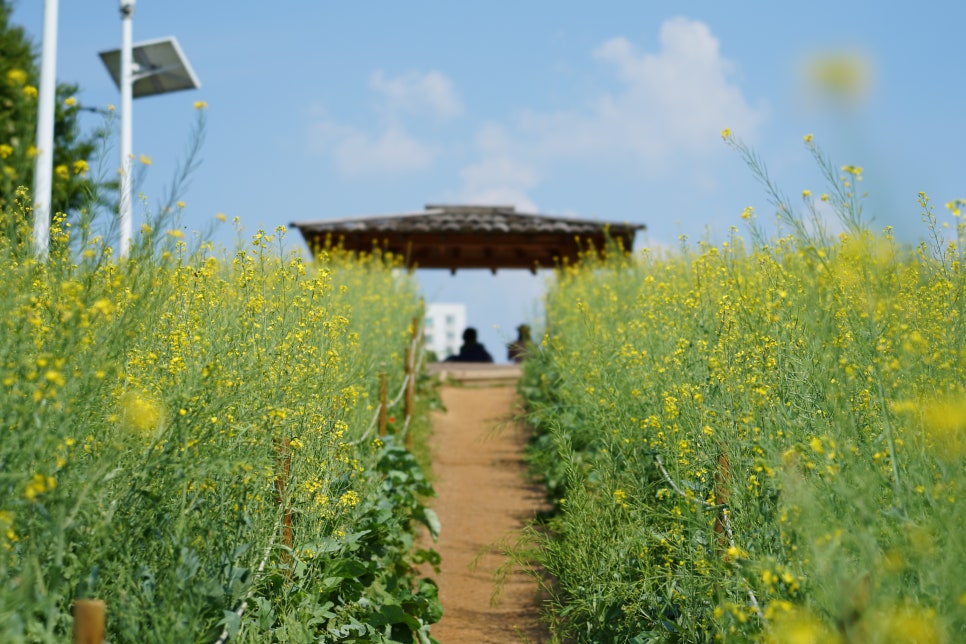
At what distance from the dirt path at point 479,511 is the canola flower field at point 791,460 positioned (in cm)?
73

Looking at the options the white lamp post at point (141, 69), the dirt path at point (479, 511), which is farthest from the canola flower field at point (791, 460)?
the white lamp post at point (141, 69)

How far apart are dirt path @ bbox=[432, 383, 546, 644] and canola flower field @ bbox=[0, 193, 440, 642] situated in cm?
95

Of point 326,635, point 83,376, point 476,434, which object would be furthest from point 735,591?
point 476,434

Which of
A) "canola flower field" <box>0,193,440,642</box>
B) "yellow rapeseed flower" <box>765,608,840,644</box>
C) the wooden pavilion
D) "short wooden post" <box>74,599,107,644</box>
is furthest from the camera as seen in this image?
the wooden pavilion

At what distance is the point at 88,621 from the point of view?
2332mm

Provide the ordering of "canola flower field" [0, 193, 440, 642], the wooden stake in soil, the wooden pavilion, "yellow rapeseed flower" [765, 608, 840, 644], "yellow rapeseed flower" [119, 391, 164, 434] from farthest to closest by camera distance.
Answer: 1. the wooden pavilion
2. the wooden stake in soil
3. "yellow rapeseed flower" [119, 391, 164, 434]
4. "canola flower field" [0, 193, 440, 642]
5. "yellow rapeseed flower" [765, 608, 840, 644]

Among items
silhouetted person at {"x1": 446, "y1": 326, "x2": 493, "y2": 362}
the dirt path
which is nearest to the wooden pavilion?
silhouetted person at {"x1": 446, "y1": 326, "x2": 493, "y2": 362}

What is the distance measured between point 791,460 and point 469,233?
1215 centimetres

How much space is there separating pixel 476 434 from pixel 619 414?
19.4 ft

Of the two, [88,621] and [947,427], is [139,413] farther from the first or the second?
[947,427]

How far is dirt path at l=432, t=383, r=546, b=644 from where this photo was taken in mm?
6023

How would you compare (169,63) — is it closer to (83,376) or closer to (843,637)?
(83,376)

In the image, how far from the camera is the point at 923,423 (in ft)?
10.2

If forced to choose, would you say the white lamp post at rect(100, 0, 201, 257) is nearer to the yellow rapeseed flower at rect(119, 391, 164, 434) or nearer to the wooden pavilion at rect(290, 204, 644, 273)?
the wooden pavilion at rect(290, 204, 644, 273)
